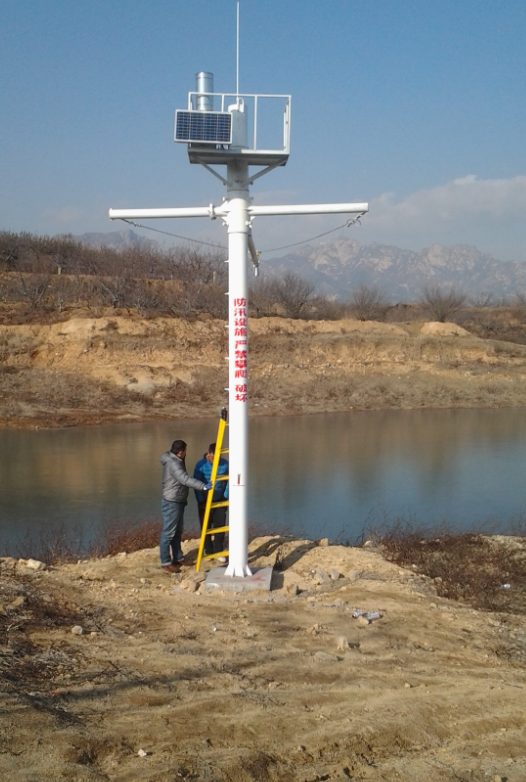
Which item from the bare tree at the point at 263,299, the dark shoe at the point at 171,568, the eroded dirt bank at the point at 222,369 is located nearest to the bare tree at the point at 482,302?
the bare tree at the point at 263,299

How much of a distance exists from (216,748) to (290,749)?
417mm

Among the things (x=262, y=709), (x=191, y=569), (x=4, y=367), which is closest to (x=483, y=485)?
(x=191, y=569)

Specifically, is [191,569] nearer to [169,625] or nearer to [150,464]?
[169,625]

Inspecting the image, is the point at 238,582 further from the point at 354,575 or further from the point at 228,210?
the point at 228,210

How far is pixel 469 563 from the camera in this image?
31.3 ft

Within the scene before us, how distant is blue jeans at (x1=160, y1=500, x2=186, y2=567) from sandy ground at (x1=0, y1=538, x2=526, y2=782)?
0.36 meters

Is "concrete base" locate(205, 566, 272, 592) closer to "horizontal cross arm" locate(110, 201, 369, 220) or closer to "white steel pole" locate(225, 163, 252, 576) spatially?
"white steel pole" locate(225, 163, 252, 576)

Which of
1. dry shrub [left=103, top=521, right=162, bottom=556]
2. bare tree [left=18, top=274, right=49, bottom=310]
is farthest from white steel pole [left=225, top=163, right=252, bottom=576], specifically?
bare tree [left=18, top=274, right=49, bottom=310]

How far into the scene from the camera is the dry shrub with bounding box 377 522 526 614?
8.05 meters

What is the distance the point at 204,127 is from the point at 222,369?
31174mm

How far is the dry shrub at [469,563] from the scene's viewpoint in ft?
26.4

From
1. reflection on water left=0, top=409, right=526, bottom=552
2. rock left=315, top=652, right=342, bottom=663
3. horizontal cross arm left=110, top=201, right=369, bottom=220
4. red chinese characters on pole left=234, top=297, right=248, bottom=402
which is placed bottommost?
reflection on water left=0, top=409, right=526, bottom=552

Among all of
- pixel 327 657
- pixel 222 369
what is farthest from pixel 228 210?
→ pixel 222 369

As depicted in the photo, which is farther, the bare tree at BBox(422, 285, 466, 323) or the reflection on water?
the bare tree at BBox(422, 285, 466, 323)
